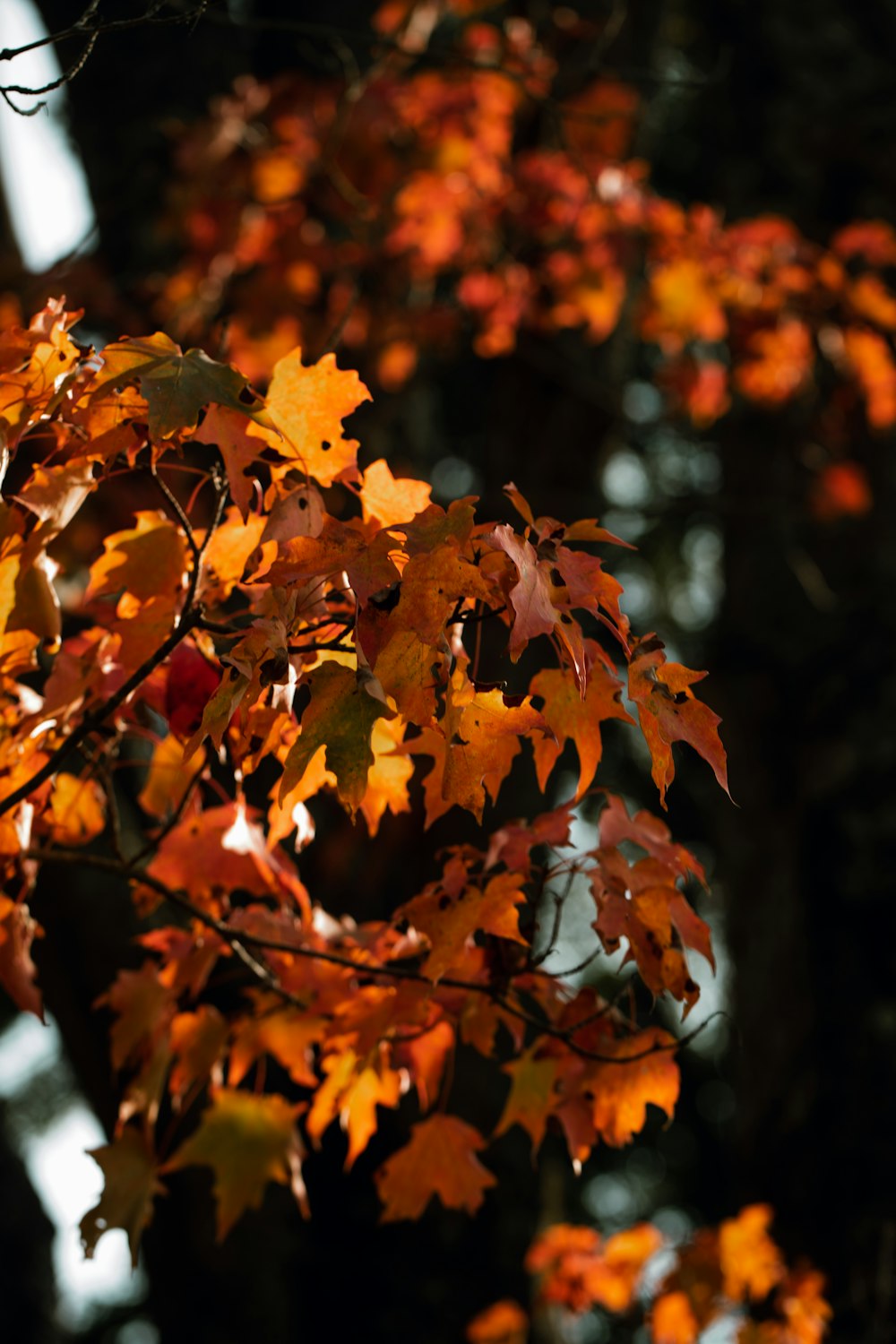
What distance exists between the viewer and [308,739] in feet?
3.38

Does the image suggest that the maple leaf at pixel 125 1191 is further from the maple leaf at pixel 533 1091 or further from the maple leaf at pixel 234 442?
the maple leaf at pixel 234 442

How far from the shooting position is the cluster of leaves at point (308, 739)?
3.57 feet

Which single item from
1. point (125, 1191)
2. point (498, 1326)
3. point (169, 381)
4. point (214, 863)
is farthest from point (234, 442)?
point (498, 1326)

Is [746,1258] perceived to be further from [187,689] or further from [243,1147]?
[187,689]

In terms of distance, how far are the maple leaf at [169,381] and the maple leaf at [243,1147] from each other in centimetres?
102

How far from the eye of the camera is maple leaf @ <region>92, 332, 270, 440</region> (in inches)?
42.9

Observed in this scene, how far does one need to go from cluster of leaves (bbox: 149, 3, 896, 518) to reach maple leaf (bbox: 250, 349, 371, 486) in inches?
116

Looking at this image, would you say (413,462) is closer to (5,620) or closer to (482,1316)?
(482,1316)

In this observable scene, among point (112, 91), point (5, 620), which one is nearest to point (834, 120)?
point (112, 91)

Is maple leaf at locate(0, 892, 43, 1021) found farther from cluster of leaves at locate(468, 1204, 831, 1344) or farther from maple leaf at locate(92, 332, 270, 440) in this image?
cluster of leaves at locate(468, 1204, 831, 1344)

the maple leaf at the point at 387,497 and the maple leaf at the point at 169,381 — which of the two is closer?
the maple leaf at the point at 169,381

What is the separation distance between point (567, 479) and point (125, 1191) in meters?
2.95

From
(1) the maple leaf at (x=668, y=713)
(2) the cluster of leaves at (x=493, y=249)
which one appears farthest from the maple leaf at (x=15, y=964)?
(2) the cluster of leaves at (x=493, y=249)

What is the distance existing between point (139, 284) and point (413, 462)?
115 centimetres
